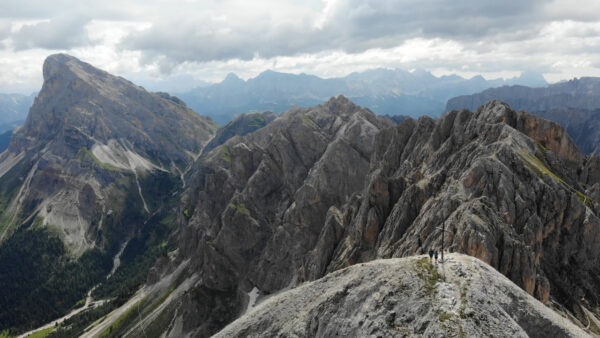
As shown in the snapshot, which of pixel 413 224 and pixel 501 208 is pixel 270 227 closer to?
pixel 413 224

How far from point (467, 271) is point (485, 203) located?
106 ft

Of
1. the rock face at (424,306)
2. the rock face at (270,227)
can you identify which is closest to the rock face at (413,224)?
the rock face at (424,306)

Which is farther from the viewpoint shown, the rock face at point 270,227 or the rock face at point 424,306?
the rock face at point 270,227

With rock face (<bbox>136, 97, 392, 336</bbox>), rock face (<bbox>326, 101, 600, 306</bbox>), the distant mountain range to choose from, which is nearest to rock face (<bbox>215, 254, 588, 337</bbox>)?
the distant mountain range

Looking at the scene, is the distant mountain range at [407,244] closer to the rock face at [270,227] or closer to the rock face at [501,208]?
the rock face at [501,208]

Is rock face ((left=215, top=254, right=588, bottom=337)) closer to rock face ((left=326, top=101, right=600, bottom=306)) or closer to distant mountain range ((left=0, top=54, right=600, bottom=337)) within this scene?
distant mountain range ((left=0, top=54, right=600, bottom=337))

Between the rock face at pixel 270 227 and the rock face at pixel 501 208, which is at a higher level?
the rock face at pixel 501 208

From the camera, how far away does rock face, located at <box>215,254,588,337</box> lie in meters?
28.2

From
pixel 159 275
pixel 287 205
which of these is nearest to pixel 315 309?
pixel 287 205

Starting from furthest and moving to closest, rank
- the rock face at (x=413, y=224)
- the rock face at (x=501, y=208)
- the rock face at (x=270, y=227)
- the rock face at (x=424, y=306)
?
→ the rock face at (x=270, y=227) → the rock face at (x=501, y=208) → the rock face at (x=413, y=224) → the rock face at (x=424, y=306)


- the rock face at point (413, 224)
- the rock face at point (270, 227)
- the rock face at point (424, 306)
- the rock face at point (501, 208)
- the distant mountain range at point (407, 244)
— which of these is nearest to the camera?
the rock face at point (424, 306)

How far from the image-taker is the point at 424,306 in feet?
99.5

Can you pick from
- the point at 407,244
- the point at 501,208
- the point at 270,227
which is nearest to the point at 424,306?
the point at 407,244

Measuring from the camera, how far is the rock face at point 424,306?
1110 inches
